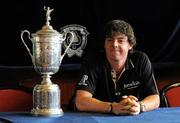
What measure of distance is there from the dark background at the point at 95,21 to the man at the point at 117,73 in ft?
1.25

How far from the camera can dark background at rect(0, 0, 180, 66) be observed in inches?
99.8

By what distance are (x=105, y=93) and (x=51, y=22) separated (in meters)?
0.62

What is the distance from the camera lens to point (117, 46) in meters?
2.14

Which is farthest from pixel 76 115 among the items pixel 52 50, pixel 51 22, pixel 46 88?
pixel 51 22

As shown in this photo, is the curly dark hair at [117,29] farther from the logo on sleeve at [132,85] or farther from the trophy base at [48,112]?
the trophy base at [48,112]

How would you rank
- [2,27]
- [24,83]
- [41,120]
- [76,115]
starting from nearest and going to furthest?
[41,120] < [76,115] < [2,27] < [24,83]

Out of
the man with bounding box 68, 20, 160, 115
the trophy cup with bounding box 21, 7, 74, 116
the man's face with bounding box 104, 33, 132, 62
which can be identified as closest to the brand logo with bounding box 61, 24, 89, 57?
the man with bounding box 68, 20, 160, 115

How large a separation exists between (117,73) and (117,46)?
0.58 ft

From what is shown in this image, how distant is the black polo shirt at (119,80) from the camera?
220cm

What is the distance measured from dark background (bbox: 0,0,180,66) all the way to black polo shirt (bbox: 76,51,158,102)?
0.39 meters

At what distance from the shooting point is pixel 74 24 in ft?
8.55

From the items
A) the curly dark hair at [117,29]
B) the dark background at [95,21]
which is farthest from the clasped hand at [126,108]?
the dark background at [95,21]

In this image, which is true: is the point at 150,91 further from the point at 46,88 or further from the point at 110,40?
the point at 46,88

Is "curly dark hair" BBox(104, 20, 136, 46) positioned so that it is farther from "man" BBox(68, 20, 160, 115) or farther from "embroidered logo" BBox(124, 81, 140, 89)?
"embroidered logo" BBox(124, 81, 140, 89)
